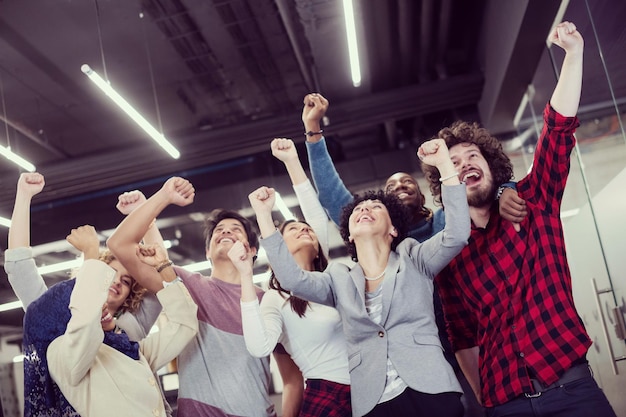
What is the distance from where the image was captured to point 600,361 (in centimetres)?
403

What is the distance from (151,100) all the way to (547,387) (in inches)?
254

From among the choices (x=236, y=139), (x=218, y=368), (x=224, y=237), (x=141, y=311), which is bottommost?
(x=218, y=368)

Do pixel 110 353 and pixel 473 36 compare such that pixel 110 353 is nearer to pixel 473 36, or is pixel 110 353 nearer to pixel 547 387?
pixel 547 387

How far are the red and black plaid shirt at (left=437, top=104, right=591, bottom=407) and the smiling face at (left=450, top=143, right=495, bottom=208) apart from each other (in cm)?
5

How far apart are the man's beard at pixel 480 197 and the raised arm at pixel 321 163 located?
65cm

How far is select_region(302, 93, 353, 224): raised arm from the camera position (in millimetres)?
2584

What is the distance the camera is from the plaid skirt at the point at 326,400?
2.08m

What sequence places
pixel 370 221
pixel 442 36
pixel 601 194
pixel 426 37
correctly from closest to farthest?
1. pixel 370 221
2. pixel 601 194
3. pixel 426 37
4. pixel 442 36

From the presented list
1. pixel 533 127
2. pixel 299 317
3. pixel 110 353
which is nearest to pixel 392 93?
pixel 533 127

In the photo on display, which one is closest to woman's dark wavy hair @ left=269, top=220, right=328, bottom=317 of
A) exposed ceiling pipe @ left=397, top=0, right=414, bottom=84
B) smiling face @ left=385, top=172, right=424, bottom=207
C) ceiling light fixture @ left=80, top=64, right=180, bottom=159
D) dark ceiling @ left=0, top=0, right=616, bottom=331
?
smiling face @ left=385, top=172, right=424, bottom=207

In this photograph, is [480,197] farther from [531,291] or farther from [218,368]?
[218,368]

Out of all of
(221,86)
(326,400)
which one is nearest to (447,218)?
(326,400)

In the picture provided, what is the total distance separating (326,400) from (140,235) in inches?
34.4

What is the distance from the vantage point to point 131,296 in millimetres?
2482
